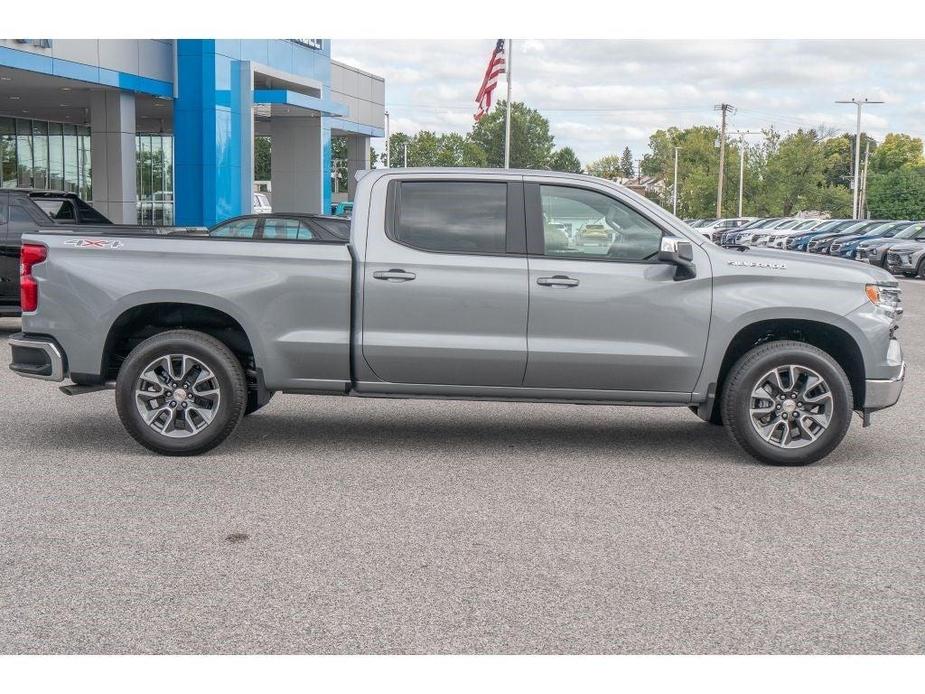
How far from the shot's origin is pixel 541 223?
7.87 metres

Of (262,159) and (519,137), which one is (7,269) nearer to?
(262,159)

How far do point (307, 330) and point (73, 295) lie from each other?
5.45 ft

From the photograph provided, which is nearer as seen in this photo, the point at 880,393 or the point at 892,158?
the point at 880,393

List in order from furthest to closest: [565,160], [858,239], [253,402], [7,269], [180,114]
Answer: [565,160] < [858,239] < [180,114] < [7,269] < [253,402]

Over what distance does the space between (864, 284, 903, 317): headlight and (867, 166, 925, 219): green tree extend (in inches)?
3198

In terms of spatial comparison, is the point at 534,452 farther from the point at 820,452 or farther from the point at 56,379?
the point at 56,379

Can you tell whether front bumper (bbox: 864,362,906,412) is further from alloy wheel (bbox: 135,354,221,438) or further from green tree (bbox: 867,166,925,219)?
green tree (bbox: 867,166,925,219)

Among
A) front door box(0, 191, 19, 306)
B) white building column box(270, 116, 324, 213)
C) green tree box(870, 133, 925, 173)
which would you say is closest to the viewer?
front door box(0, 191, 19, 306)

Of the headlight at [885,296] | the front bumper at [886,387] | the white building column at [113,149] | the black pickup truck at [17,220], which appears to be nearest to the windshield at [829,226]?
the white building column at [113,149]

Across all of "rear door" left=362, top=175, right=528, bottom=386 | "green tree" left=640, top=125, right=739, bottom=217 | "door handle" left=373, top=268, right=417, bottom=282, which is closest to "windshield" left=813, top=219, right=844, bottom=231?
"rear door" left=362, top=175, right=528, bottom=386

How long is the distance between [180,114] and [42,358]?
23355mm

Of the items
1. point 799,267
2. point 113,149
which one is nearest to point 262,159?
point 113,149

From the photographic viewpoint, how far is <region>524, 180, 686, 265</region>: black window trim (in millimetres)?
7785

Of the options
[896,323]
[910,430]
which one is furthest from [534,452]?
[910,430]
